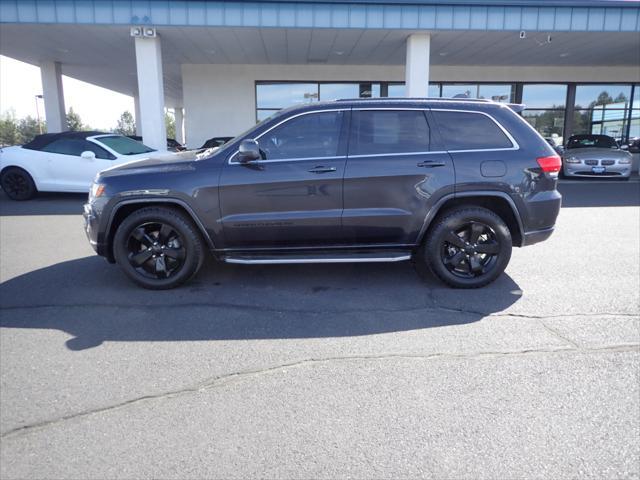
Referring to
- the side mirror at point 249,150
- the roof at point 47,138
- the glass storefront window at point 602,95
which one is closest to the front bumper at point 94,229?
the side mirror at point 249,150

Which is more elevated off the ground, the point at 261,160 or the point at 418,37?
the point at 418,37

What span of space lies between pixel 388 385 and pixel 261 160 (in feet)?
8.52

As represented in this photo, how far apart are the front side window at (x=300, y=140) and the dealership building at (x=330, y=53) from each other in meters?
5.98

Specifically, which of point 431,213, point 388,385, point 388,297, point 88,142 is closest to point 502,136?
point 431,213

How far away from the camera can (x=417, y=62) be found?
46.0 feet

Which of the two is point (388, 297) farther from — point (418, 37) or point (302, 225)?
point (418, 37)

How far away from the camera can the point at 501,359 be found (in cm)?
342

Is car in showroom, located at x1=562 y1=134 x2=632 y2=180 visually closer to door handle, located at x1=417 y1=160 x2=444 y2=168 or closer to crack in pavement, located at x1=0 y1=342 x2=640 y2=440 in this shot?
door handle, located at x1=417 y1=160 x2=444 y2=168

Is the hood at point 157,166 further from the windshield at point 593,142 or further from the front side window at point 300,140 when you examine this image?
the windshield at point 593,142

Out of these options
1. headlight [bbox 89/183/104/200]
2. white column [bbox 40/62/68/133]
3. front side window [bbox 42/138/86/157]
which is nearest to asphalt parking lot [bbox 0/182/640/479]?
headlight [bbox 89/183/104/200]

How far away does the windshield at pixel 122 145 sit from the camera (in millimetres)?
10758

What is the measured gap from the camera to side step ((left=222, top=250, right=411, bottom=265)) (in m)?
4.79

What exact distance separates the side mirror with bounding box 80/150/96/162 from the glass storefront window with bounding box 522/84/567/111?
18131 millimetres

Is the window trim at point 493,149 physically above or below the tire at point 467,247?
above
